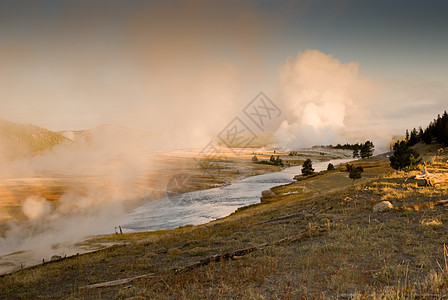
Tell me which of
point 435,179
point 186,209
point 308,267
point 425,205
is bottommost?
point 186,209

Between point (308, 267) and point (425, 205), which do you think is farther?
point (425, 205)

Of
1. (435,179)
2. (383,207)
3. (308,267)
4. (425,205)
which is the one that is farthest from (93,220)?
(435,179)

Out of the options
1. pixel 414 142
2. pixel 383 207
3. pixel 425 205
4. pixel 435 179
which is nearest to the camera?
pixel 425 205

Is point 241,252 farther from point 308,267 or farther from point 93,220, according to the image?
point 93,220

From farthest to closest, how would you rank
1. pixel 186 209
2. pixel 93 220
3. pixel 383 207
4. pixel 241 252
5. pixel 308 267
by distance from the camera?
1. pixel 186 209
2. pixel 93 220
3. pixel 383 207
4. pixel 241 252
5. pixel 308 267

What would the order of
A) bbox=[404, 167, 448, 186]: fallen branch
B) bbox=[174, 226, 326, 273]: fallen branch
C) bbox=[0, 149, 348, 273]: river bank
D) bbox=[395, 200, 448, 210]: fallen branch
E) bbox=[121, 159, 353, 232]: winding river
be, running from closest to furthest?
bbox=[174, 226, 326, 273]: fallen branch, bbox=[395, 200, 448, 210]: fallen branch, bbox=[404, 167, 448, 186]: fallen branch, bbox=[0, 149, 348, 273]: river bank, bbox=[121, 159, 353, 232]: winding river

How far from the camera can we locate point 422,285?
8312 millimetres

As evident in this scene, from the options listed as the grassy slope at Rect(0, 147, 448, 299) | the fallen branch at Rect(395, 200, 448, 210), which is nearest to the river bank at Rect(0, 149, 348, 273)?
the grassy slope at Rect(0, 147, 448, 299)

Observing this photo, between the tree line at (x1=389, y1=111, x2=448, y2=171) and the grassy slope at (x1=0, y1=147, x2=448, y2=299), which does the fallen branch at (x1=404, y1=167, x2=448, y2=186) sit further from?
the tree line at (x1=389, y1=111, x2=448, y2=171)

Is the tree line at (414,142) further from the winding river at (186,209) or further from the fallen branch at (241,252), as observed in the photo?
the fallen branch at (241,252)

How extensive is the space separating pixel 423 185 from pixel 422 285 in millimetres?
24581

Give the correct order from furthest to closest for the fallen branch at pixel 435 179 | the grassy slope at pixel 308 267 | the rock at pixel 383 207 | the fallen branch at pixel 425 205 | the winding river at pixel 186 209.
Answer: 1. the winding river at pixel 186 209
2. the fallen branch at pixel 435 179
3. the rock at pixel 383 207
4. the fallen branch at pixel 425 205
5. the grassy slope at pixel 308 267

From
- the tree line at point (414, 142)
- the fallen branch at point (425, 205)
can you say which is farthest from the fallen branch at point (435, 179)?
the tree line at point (414, 142)

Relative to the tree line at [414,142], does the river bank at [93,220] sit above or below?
below
